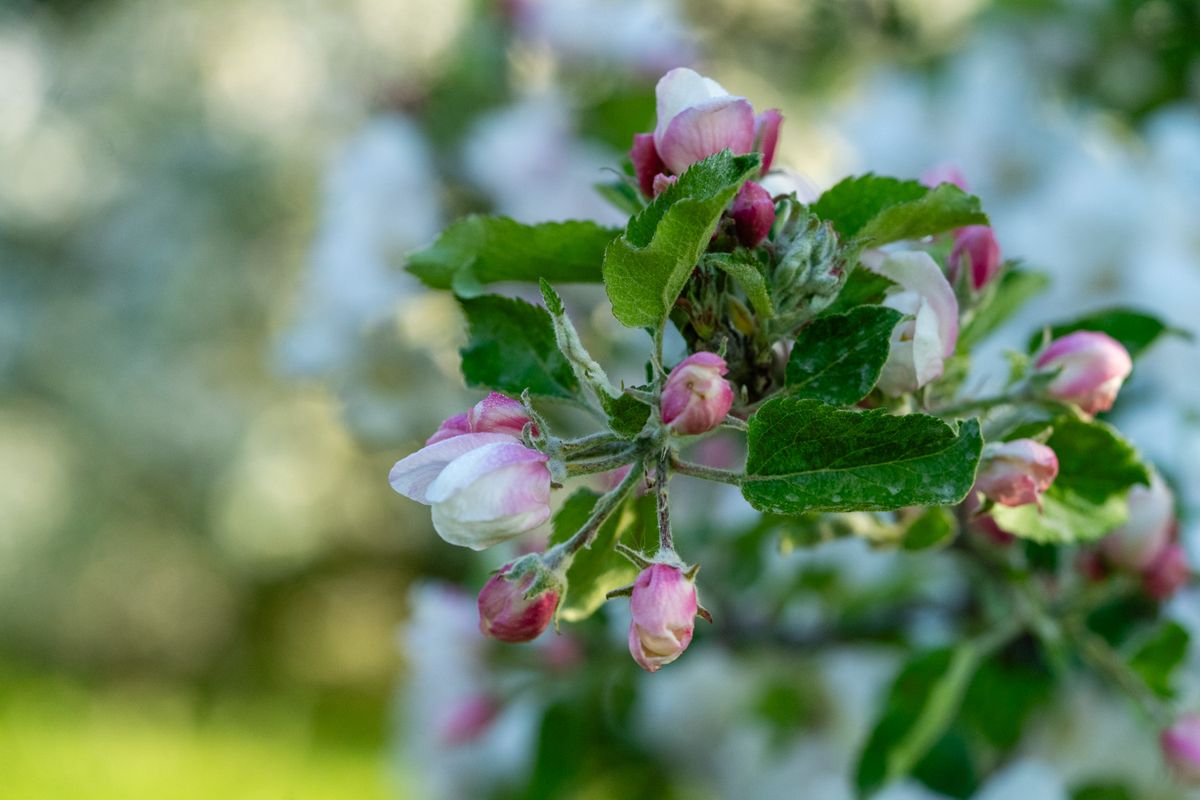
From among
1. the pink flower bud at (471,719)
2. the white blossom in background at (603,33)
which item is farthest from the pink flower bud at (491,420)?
the white blossom in background at (603,33)

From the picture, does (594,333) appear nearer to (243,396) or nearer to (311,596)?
(243,396)

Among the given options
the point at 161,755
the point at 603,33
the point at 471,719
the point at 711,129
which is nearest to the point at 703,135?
the point at 711,129

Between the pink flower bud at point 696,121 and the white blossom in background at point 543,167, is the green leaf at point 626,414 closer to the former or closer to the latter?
the pink flower bud at point 696,121

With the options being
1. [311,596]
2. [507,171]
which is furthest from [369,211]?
[311,596]

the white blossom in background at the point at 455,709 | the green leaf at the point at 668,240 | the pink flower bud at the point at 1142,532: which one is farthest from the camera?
the white blossom in background at the point at 455,709

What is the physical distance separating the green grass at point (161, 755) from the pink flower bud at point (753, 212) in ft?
5.76

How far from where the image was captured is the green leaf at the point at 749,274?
0.35m

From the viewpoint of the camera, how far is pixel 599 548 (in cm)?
42

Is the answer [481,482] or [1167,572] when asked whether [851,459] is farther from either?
[1167,572]

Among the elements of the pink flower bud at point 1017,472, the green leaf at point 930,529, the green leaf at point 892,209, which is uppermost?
the green leaf at point 892,209

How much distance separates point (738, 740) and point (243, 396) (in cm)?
406

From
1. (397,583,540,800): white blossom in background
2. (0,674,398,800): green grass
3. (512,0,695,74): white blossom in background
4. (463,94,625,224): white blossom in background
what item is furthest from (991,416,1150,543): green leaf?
(0,674,398,800): green grass

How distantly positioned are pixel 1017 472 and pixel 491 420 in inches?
7.2

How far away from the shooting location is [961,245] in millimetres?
445
